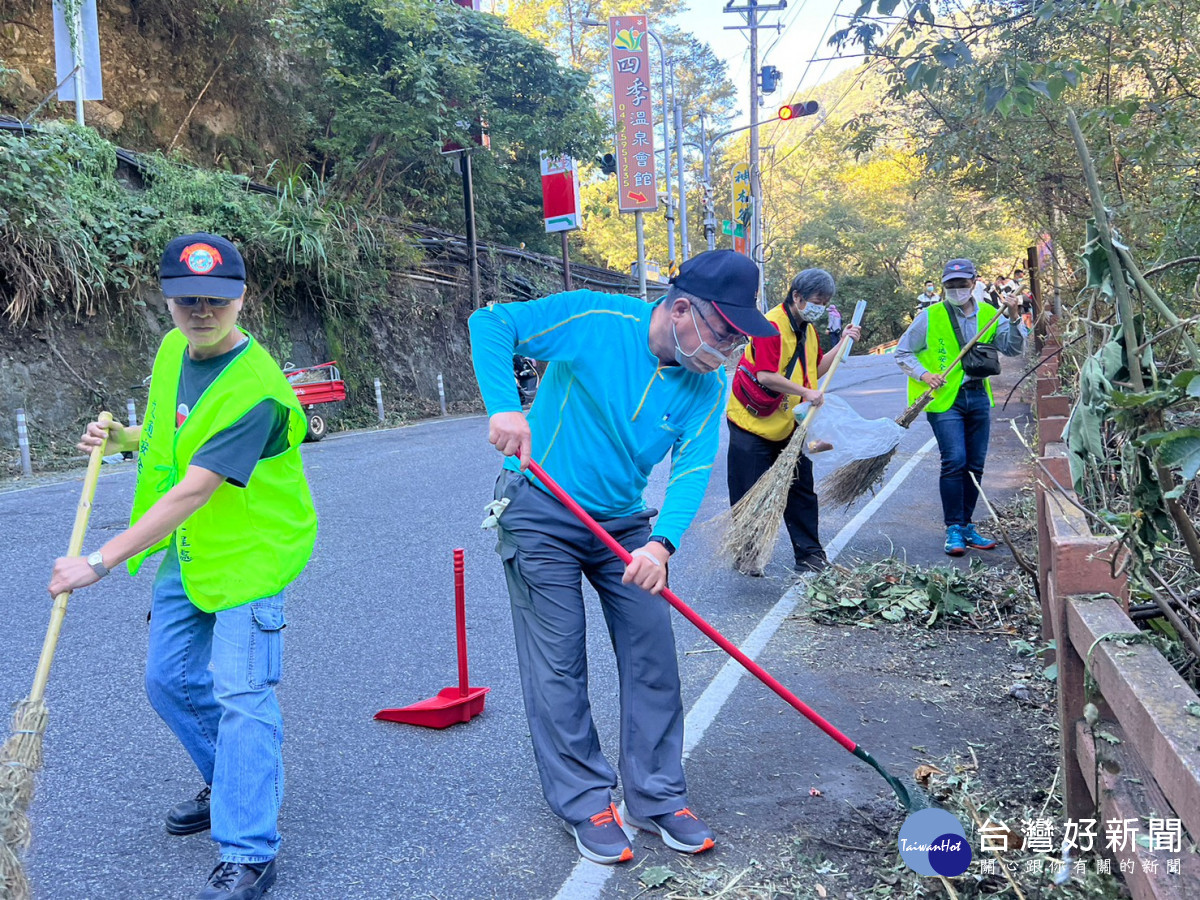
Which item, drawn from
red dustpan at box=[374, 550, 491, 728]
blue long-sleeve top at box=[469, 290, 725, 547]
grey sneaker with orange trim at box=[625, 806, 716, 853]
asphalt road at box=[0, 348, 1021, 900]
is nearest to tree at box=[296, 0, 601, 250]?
asphalt road at box=[0, 348, 1021, 900]

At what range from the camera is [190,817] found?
126 inches

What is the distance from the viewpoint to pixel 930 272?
44312mm

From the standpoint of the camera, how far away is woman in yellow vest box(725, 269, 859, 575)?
19.8 feet

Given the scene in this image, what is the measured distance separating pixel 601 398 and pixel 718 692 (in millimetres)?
1882

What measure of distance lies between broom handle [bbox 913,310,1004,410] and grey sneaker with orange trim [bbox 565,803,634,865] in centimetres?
420

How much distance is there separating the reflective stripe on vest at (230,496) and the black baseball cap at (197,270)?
21 centimetres

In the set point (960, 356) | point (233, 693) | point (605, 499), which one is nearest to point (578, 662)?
point (605, 499)

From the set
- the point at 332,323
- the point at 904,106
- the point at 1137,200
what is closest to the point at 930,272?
the point at 332,323

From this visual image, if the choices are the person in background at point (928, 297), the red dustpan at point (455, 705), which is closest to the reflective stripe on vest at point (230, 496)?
the red dustpan at point (455, 705)

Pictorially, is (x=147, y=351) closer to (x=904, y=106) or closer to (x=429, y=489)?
(x=429, y=489)

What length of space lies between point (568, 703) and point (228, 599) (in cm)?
103

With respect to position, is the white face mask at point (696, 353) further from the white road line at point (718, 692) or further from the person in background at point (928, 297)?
the person in background at point (928, 297)

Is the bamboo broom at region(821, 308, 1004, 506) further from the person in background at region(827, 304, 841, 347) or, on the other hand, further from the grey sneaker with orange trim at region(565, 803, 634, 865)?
the grey sneaker with orange trim at region(565, 803, 634, 865)

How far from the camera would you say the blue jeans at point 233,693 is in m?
2.78
